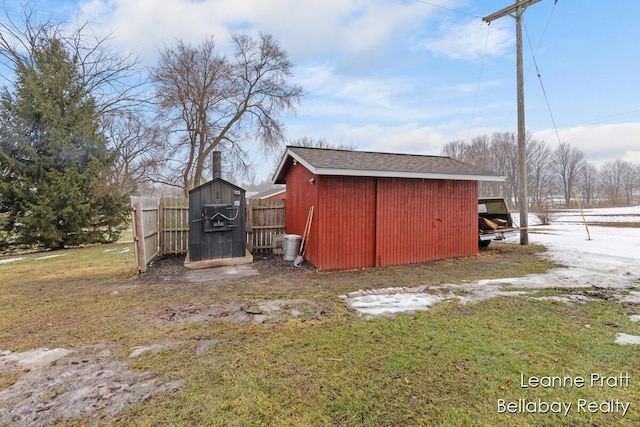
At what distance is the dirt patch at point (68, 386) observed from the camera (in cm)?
194

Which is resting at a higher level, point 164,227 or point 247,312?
point 164,227

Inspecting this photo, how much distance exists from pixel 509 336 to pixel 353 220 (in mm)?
3967

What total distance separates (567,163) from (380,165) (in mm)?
48619

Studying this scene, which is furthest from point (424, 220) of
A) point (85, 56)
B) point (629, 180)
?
point (629, 180)

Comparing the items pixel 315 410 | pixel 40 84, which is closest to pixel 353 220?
pixel 315 410

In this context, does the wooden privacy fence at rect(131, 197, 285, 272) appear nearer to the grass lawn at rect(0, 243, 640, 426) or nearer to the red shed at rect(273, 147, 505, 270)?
the red shed at rect(273, 147, 505, 270)

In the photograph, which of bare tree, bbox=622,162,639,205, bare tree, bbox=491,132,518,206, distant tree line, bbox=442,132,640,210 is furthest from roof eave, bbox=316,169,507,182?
bare tree, bbox=622,162,639,205

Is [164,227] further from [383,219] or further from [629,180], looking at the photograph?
[629,180]

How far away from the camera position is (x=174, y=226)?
26.7 ft

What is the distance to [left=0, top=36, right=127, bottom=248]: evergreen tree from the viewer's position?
32.9ft

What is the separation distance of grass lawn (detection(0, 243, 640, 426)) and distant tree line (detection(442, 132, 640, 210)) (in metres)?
38.5

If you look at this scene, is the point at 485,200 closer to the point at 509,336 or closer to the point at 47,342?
the point at 509,336

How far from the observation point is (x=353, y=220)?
6.61m

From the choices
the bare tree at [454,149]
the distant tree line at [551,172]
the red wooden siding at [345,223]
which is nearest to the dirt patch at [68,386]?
the red wooden siding at [345,223]
